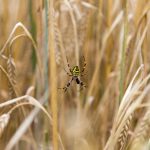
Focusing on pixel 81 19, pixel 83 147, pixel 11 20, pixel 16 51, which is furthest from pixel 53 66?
pixel 11 20

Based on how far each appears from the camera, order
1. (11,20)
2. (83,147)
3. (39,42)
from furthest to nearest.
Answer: (11,20) → (39,42) → (83,147)

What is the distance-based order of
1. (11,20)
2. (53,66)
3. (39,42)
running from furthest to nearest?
(11,20) < (39,42) < (53,66)

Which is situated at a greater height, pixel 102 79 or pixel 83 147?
pixel 102 79

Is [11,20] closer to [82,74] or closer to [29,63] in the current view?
[29,63]

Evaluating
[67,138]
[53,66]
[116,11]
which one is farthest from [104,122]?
[53,66]

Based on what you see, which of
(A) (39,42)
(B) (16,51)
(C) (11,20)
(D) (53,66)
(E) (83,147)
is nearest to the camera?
(D) (53,66)

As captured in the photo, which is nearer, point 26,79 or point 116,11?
point 26,79

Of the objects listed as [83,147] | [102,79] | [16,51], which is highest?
[16,51]

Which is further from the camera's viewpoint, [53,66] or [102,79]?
[102,79]

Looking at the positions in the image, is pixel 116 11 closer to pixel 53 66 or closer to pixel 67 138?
pixel 67 138
